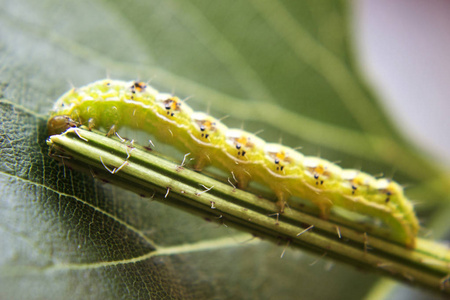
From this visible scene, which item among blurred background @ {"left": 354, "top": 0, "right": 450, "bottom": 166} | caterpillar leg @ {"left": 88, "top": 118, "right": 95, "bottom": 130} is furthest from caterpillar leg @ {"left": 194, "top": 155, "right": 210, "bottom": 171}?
blurred background @ {"left": 354, "top": 0, "right": 450, "bottom": 166}

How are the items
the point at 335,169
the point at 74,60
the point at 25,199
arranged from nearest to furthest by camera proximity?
the point at 25,199, the point at 335,169, the point at 74,60

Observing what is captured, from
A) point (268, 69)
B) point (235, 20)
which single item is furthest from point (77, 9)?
point (268, 69)

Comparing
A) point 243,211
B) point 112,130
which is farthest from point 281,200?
point 112,130

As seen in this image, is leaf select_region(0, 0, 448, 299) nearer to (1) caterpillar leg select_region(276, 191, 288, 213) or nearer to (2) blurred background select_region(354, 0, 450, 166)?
(1) caterpillar leg select_region(276, 191, 288, 213)

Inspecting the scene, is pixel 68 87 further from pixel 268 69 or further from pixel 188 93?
pixel 268 69

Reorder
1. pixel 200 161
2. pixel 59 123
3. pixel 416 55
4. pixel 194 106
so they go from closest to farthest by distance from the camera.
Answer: pixel 59 123, pixel 200 161, pixel 194 106, pixel 416 55

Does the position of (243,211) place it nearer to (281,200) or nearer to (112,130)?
(281,200)
